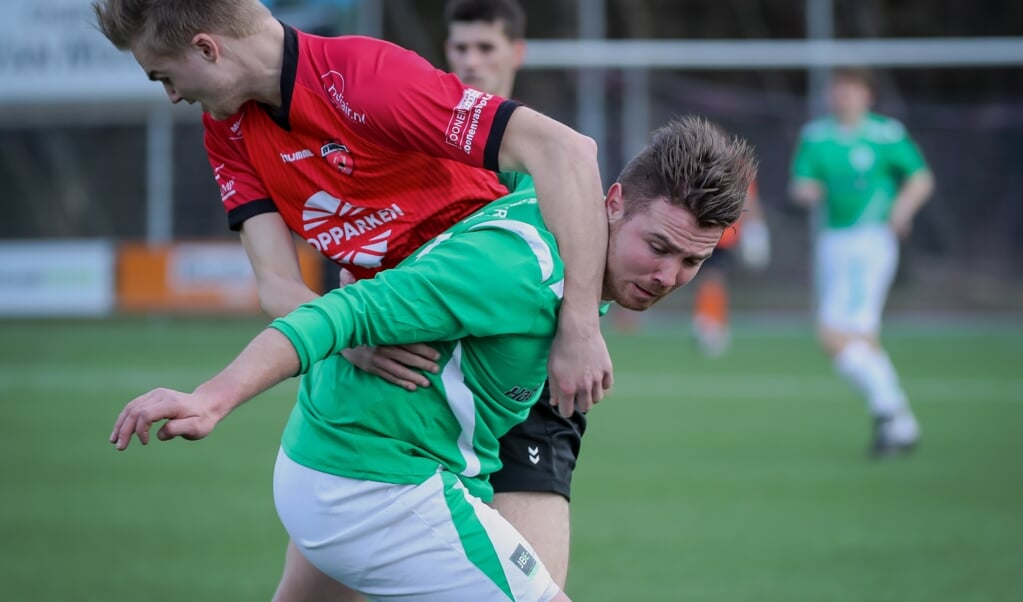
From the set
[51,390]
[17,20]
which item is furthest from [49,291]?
[51,390]

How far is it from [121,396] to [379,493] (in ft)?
29.4

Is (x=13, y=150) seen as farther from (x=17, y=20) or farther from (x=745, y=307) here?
(x=745, y=307)

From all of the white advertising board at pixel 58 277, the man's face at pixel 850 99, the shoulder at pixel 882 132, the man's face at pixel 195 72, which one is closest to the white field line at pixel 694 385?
the shoulder at pixel 882 132

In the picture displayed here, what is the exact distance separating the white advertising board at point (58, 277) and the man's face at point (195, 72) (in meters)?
16.0

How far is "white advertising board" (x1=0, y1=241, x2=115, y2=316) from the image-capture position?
61.1 ft

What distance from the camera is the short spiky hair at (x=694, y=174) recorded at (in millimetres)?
2930

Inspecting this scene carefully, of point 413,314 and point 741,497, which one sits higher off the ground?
point 413,314

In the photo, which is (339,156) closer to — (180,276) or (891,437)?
(891,437)

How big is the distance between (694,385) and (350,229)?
9.12 meters

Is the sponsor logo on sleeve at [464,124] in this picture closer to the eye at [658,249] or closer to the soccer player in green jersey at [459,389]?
the soccer player in green jersey at [459,389]

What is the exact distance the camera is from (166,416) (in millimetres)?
2367

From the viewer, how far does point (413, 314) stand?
108 inches

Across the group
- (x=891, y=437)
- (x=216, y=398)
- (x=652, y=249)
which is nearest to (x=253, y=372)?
(x=216, y=398)

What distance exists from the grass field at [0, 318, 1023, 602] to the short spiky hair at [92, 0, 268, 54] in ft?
9.08
